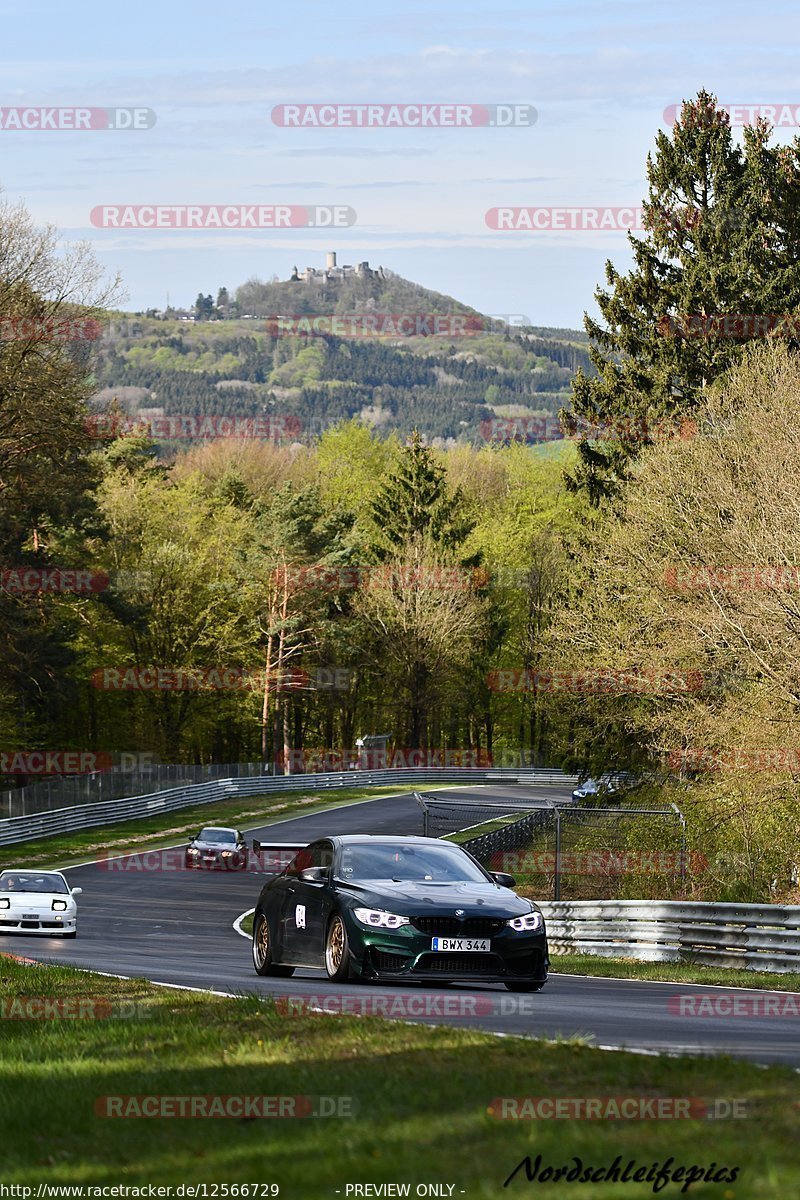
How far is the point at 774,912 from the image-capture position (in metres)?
21.5

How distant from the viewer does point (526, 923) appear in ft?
49.8

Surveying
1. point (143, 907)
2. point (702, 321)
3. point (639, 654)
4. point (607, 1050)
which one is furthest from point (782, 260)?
point (607, 1050)

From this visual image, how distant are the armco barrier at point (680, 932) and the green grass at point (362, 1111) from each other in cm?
1210

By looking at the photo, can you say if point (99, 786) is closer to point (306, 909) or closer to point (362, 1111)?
point (306, 909)

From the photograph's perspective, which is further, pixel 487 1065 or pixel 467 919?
pixel 467 919

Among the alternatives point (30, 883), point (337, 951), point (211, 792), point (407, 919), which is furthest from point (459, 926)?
point (211, 792)

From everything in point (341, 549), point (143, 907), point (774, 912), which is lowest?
point (143, 907)

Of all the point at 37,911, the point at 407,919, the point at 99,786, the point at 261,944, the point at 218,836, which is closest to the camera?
the point at 407,919

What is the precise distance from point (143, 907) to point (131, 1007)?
26.9 meters

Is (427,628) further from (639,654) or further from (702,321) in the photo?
(639,654)

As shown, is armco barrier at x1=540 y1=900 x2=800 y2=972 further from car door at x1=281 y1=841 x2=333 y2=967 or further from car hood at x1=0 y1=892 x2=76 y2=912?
A: car hood at x1=0 y1=892 x2=76 y2=912

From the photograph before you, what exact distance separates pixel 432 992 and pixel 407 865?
1853mm

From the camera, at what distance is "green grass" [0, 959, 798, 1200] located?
6.11 m

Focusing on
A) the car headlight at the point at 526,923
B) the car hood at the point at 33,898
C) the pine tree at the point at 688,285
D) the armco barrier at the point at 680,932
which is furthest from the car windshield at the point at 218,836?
the car headlight at the point at 526,923
